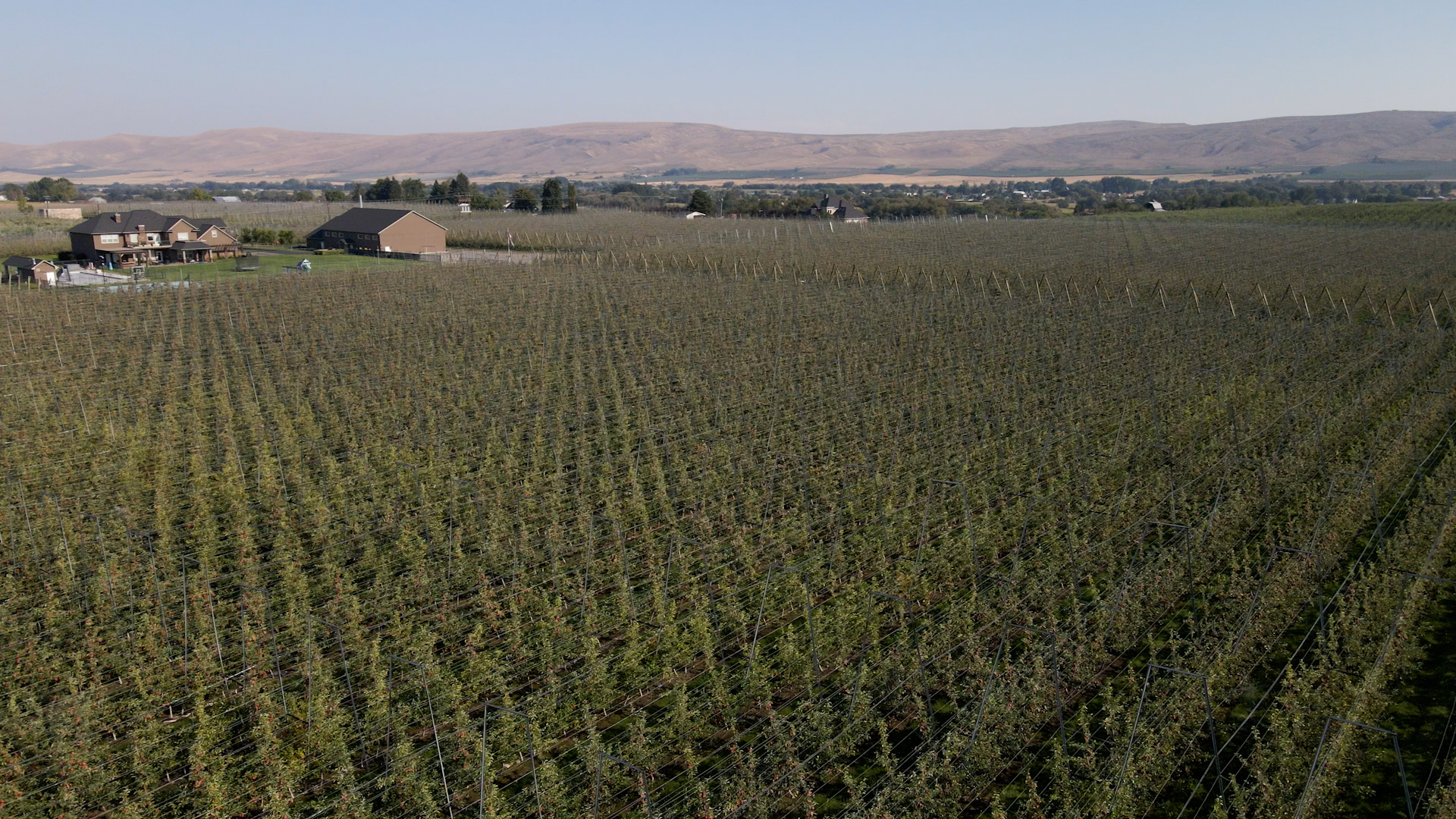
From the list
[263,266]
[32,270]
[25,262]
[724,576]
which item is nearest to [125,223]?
[263,266]

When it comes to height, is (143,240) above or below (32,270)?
above

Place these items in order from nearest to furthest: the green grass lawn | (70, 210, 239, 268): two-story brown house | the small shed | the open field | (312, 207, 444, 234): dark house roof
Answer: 1. the open field
2. the small shed
3. the green grass lawn
4. (70, 210, 239, 268): two-story brown house
5. (312, 207, 444, 234): dark house roof

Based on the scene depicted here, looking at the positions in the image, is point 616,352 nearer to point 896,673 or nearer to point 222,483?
point 222,483

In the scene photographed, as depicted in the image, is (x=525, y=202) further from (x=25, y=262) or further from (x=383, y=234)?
(x=25, y=262)

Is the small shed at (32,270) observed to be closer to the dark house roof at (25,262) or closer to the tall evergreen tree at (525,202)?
the dark house roof at (25,262)

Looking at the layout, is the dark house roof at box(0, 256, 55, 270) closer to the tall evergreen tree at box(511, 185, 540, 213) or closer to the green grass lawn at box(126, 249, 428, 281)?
the green grass lawn at box(126, 249, 428, 281)

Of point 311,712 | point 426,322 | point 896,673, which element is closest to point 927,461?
point 896,673

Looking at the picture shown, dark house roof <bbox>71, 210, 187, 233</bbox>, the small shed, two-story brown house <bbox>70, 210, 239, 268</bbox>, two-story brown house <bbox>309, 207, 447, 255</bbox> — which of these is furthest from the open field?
two-story brown house <bbox>309, 207, 447, 255</bbox>
